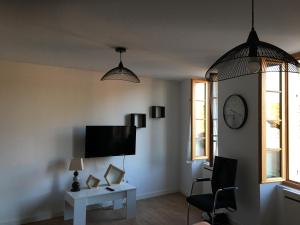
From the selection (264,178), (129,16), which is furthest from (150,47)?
(264,178)

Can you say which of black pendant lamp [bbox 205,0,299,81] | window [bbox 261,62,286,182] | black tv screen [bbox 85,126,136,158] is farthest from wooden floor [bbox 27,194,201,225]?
black pendant lamp [bbox 205,0,299,81]

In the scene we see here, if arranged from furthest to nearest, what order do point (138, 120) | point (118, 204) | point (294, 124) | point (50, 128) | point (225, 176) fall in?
point (138, 120) < point (118, 204) < point (50, 128) < point (225, 176) < point (294, 124)

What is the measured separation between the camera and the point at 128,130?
14.3 ft

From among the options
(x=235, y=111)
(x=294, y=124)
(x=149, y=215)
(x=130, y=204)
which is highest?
(x=235, y=111)

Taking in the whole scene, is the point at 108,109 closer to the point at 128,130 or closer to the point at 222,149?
the point at 128,130

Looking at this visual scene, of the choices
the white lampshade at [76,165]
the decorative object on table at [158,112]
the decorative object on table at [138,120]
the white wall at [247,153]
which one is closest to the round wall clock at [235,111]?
the white wall at [247,153]

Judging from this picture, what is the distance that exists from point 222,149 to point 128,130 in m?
1.56

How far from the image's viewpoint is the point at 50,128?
3904mm

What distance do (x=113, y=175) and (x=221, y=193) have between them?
67.2 inches

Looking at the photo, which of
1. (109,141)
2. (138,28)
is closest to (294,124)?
(138,28)

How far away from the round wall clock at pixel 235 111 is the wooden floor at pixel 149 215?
1.57m

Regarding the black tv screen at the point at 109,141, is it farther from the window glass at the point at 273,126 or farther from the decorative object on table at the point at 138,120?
the window glass at the point at 273,126

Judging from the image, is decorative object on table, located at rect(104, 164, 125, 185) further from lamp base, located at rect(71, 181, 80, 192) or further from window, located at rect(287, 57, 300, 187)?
window, located at rect(287, 57, 300, 187)

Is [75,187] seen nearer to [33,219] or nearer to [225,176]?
[33,219]
